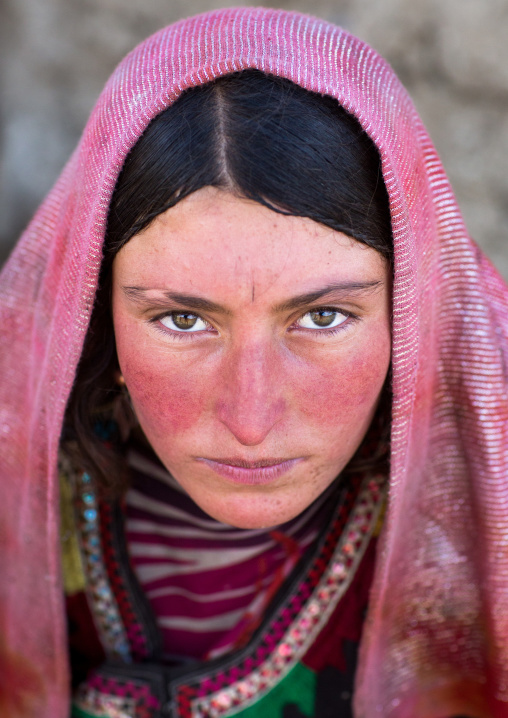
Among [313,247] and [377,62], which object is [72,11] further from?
[313,247]

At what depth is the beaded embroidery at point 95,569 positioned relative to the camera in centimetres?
135

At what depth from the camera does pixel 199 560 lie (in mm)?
1383

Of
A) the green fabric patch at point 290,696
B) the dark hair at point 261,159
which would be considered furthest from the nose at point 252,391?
the green fabric patch at point 290,696

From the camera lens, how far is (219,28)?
97 centimetres

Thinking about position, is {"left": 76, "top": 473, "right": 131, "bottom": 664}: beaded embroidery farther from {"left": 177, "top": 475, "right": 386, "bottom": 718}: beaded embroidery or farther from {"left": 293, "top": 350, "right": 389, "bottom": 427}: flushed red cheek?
{"left": 293, "top": 350, "right": 389, "bottom": 427}: flushed red cheek

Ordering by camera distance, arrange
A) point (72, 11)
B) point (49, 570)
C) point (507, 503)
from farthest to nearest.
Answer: point (72, 11)
point (49, 570)
point (507, 503)

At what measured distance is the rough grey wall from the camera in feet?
6.38

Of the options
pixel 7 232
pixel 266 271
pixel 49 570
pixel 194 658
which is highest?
pixel 7 232

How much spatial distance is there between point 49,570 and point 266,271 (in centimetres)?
76

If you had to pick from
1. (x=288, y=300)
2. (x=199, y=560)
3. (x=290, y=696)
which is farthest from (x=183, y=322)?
(x=290, y=696)

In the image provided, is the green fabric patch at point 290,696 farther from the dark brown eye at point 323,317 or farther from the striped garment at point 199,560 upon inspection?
the dark brown eye at point 323,317

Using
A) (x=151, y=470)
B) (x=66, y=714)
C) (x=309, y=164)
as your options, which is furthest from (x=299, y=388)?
(x=66, y=714)

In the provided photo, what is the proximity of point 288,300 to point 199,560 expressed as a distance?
2.34 ft

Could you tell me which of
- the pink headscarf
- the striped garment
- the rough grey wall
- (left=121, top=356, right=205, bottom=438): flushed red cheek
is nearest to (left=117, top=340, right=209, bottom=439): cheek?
(left=121, top=356, right=205, bottom=438): flushed red cheek
